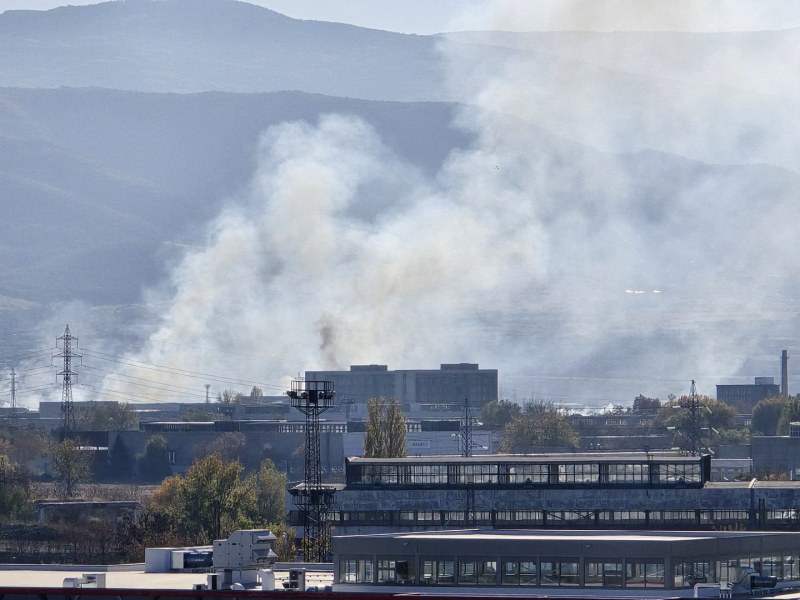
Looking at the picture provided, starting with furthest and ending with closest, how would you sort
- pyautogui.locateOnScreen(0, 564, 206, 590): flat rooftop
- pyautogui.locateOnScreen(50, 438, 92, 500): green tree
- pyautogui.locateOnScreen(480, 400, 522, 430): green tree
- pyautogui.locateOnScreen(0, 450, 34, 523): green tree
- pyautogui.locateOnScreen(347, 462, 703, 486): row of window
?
1. pyautogui.locateOnScreen(480, 400, 522, 430): green tree
2. pyautogui.locateOnScreen(50, 438, 92, 500): green tree
3. pyautogui.locateOnScreen(0, 450, 34, 523): green tree
4. pyautogui.locateOnScreen(347, 462, 703, 486): row of window
5. pyautogui.locateOnScreen(0, 564, 206, 590): flat rooftop

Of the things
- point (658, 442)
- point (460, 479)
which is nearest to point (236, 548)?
point (460, 479)

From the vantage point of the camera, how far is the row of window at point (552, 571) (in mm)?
38250

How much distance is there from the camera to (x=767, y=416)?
173000 mm

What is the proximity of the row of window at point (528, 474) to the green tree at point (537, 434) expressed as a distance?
74.2 m

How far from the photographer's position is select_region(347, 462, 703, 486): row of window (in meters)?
75.6

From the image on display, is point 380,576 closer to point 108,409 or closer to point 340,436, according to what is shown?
point 340,436

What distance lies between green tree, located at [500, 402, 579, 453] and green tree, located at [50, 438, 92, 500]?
32343 millimetres

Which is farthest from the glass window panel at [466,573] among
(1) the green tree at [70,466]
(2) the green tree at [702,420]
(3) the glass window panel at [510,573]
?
(2) the green tree at [702,420]

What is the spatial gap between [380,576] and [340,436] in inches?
4299

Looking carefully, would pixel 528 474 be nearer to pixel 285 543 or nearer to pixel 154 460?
pixel 285 543

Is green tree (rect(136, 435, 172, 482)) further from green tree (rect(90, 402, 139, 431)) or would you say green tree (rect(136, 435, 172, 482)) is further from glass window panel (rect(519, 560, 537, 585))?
glass window panel (rect(519, 560, 537, 585))

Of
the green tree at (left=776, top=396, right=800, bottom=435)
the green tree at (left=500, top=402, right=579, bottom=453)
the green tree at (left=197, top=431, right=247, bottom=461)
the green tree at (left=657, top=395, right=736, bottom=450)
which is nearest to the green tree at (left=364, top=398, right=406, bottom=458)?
the green tree at (left=197, top=431, right=247, bottom=461)

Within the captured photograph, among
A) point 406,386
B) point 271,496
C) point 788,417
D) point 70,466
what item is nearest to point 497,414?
point 406,386

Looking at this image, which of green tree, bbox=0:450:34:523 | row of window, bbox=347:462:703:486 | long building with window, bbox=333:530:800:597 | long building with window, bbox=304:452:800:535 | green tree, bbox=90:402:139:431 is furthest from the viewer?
green tree, bbox=90:402:139:431
